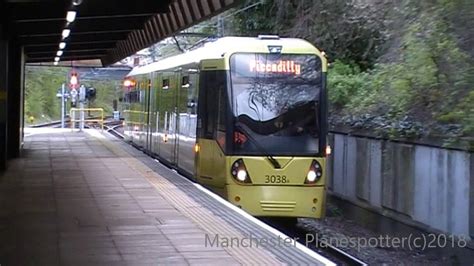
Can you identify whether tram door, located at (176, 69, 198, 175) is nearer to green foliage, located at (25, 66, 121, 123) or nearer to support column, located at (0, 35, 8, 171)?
support column, located at (0, 35, 8, 171)

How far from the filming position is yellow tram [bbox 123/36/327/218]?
13820 mm

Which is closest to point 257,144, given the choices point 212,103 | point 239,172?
point 239,172

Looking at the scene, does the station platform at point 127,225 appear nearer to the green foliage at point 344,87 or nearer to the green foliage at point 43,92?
the green foliage at point 344,87

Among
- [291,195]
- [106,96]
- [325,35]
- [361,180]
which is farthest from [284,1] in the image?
[106,96]

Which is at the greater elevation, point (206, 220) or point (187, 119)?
point (187, 119)

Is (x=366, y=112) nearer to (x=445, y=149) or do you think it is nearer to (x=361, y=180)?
(x=361, y=180)

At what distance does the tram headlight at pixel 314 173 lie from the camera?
13906 mm

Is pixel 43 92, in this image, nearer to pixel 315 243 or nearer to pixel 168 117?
pixel 168 117

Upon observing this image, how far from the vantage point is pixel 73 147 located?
2967 cm

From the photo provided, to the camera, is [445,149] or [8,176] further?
[8,176]

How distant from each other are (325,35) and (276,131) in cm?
1215

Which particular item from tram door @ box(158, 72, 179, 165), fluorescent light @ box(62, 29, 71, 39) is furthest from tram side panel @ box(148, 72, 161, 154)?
fluorescent light @ box(62, 29, 71, 39)

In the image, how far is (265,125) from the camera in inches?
554

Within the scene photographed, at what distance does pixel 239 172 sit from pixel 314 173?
1.33 m
